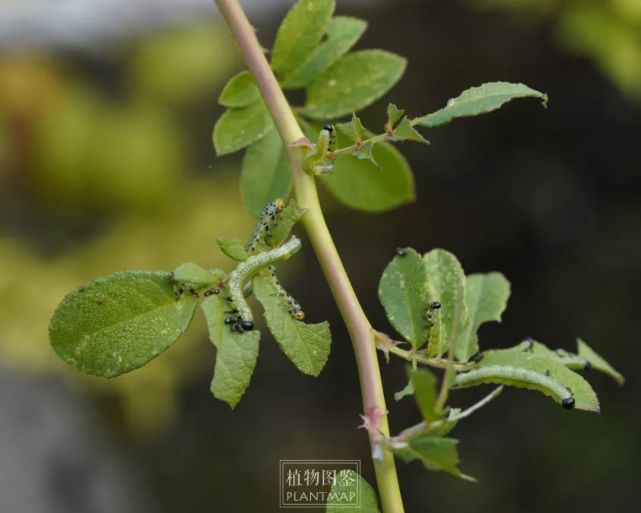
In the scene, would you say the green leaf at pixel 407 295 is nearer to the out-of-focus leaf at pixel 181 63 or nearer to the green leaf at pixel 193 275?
the green leaf at pixel 193 275

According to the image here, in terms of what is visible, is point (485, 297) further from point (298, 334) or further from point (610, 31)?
point (610, 31)

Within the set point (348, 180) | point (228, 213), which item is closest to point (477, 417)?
point (228, 213)

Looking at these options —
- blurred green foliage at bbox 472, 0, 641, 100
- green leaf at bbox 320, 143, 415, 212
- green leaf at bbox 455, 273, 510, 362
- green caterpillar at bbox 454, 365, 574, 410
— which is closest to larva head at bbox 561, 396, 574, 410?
green caterpillar at bbox 454, 365, 574, 410

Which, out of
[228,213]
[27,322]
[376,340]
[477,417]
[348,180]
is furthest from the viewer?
[477,417]

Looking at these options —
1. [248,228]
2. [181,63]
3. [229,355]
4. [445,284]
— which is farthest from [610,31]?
[229,355]

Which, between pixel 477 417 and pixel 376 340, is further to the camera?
pixel 477 417

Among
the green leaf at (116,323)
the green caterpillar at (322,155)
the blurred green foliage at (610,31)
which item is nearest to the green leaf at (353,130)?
the green caterpillar at (322,155)

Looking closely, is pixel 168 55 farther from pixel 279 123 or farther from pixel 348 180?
pixel 279 123
